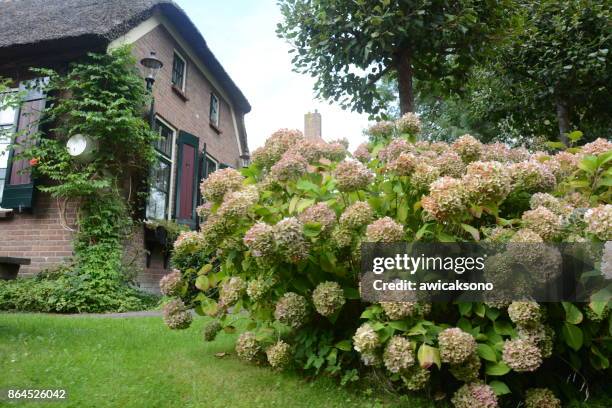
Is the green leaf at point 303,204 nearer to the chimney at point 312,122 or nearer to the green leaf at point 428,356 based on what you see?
the green leaf at point 428,356

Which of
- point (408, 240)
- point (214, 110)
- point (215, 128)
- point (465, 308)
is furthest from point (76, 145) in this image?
point (465, 308)

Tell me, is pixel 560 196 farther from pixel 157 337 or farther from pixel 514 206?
pixel 157 337

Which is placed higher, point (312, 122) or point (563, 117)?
point (312, 122)

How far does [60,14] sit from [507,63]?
8.55m

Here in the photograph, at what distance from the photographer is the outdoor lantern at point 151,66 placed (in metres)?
7.47

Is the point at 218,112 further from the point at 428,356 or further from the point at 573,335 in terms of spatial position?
the point at 573,335

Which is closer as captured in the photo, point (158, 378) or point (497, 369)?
point (497, 369)

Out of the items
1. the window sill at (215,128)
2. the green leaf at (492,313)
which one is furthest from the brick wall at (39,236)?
the green leaf at (492,313)

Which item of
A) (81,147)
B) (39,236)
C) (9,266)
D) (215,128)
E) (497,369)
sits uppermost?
(215,128)

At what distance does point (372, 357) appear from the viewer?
2070 millimetres

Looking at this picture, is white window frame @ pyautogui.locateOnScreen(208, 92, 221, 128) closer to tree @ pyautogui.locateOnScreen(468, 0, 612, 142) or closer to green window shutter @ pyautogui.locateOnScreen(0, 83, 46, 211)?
green window shutter @ pyautogui.locateOnScreen(0, 83, 46, 211)

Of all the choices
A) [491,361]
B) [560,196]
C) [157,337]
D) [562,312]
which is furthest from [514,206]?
[157,337]

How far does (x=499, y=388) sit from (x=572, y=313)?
1.50 feet

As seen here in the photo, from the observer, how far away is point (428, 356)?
1.91 m
